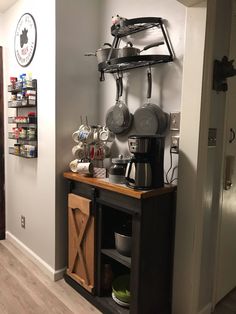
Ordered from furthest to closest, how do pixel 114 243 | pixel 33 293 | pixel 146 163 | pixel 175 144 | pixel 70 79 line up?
pixel 70 79, pixel 33 293, pixel 114 243, pixel 175 144, pixel 146 163

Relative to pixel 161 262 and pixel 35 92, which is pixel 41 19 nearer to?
pixel 35 92

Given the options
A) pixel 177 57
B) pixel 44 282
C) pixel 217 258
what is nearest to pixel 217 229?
pixel 217 258

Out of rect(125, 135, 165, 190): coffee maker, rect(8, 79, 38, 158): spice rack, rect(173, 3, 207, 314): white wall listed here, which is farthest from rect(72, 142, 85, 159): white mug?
rect(173, 3, 207, 314): white wall

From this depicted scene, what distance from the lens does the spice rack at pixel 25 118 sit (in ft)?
7.81

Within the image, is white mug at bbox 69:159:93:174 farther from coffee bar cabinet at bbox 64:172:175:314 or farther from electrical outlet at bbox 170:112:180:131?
electrical outlet at bbox 170:112:180:131

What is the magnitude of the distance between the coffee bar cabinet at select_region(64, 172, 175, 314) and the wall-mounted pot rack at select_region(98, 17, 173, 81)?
2.78 feet

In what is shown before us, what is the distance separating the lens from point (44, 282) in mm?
2268

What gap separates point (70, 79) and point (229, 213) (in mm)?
1649

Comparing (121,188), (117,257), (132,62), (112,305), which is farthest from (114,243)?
(132,62)

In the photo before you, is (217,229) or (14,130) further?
(14,130)

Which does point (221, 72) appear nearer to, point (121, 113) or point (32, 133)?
point (121, 113)

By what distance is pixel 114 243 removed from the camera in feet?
6.58

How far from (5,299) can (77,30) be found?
2202 mm

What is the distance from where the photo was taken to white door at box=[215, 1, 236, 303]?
186cm
